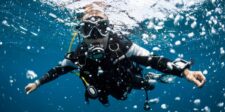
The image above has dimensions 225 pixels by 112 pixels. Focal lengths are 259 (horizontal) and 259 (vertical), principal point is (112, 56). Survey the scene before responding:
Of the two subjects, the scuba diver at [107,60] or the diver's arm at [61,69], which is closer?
the scuba diver at [107,60]

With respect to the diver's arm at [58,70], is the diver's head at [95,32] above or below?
above

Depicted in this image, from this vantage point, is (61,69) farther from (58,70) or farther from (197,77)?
(197,77)

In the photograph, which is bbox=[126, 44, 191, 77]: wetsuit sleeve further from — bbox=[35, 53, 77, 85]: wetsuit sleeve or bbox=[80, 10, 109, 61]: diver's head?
bbox=[35, 53, 77, 85]: wetsuit sleeve

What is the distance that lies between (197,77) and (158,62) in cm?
102

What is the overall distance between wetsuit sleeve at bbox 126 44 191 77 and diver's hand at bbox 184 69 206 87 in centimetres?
19

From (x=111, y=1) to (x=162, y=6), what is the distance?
2.85 m

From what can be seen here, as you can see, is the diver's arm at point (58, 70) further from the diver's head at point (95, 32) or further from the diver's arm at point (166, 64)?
the diver's arm at point (166, 64)

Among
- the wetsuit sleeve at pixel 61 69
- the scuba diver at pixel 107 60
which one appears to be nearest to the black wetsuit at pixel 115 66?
the scuba diver at pixel 107 60

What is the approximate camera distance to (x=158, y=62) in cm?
591

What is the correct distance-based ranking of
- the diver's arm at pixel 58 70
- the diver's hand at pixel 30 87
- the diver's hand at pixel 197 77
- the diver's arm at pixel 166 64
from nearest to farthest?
the diver's hand at pixel 197 77 → the diver's arm at pixel 166 64 → the diver's hand at pixel 30 87 → the diver's arm at pixel 58 70

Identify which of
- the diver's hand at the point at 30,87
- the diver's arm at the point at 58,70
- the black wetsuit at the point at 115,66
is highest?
the black wetsuit at the point at 115,66

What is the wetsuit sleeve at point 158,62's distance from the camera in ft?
18.1

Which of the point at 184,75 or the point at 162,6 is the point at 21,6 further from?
the point at 184,75

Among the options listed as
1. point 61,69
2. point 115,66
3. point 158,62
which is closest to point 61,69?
point 61,69
